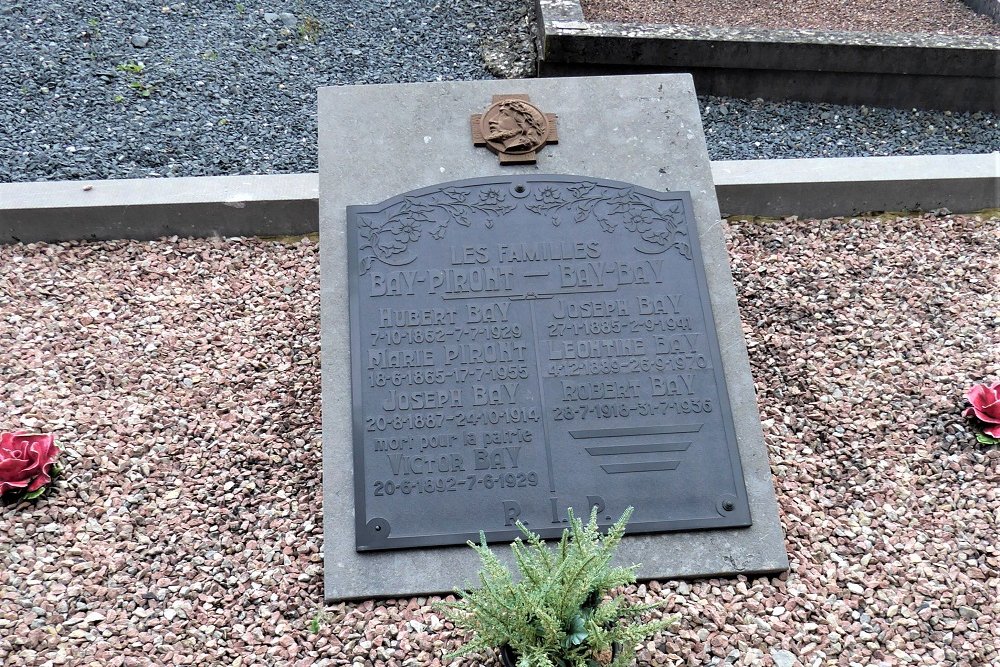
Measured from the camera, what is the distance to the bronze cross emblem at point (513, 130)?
11.7ft

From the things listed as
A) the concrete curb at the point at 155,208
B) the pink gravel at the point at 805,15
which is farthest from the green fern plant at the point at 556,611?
the pink gravel at the point at 805,15

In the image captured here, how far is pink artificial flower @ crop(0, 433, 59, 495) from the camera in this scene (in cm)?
315

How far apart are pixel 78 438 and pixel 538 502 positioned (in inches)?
74.4

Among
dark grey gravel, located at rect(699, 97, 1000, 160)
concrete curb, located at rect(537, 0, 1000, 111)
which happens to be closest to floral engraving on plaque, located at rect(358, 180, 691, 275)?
dark grey gravel, located at rect(699, 97, 1000, 160)

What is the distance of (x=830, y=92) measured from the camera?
568 cm

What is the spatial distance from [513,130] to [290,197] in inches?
55.2

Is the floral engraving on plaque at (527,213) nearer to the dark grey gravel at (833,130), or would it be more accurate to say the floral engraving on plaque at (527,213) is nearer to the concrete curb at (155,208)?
the concrete curb at (155,208)

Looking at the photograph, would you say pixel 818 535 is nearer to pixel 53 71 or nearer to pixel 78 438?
pixel 78 438

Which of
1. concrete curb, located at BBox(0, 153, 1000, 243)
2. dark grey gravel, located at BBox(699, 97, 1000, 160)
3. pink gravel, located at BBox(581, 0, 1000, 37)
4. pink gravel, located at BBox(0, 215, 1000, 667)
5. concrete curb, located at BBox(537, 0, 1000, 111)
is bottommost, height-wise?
pink gravel, located at BBox(0, 215, 1000, 667)

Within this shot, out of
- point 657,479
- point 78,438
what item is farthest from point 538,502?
point 78,438

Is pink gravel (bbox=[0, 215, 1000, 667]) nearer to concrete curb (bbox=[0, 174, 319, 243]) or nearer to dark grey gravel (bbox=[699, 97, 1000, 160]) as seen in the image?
concrete curb (bbox=[0, 174, 319, 243])

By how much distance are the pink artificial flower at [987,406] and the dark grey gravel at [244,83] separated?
209 cm

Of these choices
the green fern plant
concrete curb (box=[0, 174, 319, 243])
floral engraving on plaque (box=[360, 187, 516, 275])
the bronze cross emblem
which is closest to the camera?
the green fern plant

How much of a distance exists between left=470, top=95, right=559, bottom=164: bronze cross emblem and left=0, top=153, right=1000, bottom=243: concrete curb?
1.22 meters
